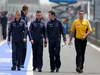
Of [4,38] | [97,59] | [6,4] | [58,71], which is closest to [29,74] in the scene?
[58,71]

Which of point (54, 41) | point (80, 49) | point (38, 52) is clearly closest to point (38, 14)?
point (54, 41)

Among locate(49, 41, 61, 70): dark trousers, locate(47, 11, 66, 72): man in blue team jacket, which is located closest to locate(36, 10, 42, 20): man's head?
locate(47, 11, 66, 72): man in blue team jacket

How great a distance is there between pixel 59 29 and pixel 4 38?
22.8 meters

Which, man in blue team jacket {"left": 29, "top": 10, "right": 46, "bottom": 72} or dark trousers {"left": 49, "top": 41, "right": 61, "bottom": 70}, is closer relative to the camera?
dark trousers {"left": 49, "top": 41, "right": 61, "bottom": 70}

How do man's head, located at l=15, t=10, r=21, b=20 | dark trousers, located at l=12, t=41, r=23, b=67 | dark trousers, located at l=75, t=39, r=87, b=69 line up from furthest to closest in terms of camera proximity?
dark trousers, located at l=12, t=41, r=23, b=67
man's head, located at l=15, t=10, r=21, b=20
dark trousers, located at l=75, t=39, r=87, b=69

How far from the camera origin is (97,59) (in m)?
21.6

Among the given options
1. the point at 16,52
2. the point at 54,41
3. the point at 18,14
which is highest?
the point at 18,14

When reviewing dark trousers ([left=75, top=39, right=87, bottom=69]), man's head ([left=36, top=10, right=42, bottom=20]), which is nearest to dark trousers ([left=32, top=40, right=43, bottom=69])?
man's head ([left=36, top=10, right=42, bottom=20])

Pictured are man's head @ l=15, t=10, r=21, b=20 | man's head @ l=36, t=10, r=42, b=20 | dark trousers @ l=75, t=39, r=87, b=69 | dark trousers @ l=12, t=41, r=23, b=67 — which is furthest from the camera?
dark trousers @ l=12, t=41, r=23, b=67

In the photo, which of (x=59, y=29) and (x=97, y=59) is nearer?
(x=59, y=29)

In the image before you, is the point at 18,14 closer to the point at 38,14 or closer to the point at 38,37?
the point at 38,14

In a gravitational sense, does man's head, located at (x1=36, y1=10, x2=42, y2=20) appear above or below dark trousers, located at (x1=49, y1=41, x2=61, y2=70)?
above

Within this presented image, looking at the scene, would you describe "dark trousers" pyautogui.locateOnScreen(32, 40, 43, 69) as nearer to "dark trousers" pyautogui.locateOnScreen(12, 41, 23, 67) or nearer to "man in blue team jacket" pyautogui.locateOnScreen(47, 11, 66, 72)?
"man in blue team jacket" pyautogui.locateOnScreen(47, 11, 66, 72)

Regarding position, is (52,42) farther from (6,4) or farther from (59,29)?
(6,4)
